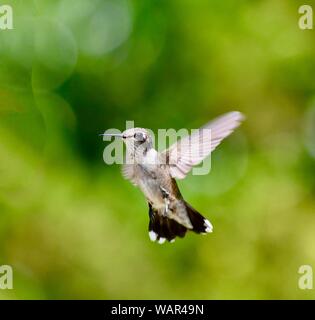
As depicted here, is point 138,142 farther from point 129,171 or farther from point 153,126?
point 153,126

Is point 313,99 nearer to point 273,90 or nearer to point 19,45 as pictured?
point 273,90

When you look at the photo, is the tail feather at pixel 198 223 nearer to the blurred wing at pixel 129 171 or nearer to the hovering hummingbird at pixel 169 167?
the hovering hummingbird at pixel 169 167

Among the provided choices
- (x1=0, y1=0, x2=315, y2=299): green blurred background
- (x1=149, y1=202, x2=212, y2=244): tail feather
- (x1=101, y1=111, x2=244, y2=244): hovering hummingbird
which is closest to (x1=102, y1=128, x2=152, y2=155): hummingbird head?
(x1=101, y1=111, x2=244, y2=244): hovering hummingbird

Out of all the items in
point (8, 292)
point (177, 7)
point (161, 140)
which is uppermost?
point (177, 7)

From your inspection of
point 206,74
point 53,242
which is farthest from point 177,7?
point 53,242

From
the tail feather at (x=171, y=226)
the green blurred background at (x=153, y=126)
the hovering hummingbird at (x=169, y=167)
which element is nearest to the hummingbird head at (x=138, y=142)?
the hovering hummingbird at (x=169, y=167)

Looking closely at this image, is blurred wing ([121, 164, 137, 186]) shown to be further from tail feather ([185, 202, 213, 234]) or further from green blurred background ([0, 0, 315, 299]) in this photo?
green blurred background ([0, 0, 315, 299])

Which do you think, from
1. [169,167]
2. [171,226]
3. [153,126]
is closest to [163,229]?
[171,226]
